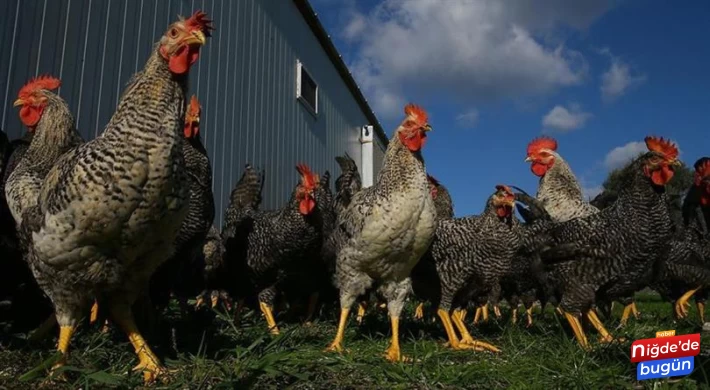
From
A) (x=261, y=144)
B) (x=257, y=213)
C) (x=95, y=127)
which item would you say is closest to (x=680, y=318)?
(x=257, y=213)

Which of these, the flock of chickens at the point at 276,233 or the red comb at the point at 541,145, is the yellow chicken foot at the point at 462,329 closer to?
the flock of chickens at the point at 276,233

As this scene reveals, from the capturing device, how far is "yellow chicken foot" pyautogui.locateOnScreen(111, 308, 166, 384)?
2699mm

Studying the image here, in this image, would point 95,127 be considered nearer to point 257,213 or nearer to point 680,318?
point 257,213

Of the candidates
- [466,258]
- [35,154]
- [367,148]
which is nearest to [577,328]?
[466,258]

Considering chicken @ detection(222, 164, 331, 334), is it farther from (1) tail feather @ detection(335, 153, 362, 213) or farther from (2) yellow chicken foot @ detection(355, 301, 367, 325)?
(2) yellow chicken foot @ detection(355, 301, 367, 325)

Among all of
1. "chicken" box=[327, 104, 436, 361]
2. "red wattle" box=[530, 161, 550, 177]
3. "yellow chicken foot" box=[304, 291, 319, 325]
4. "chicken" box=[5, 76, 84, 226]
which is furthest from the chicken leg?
"chicken" box=[5, 76, 84, 226]

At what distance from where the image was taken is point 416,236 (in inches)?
148

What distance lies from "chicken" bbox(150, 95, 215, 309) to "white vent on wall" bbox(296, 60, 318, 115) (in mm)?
6164

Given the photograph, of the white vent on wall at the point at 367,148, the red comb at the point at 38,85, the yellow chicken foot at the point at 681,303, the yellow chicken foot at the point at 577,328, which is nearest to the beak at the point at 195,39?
the red comb at the point at 38,85

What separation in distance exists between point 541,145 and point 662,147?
9.02ft

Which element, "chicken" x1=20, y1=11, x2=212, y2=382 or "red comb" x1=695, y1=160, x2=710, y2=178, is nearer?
"chicken" x1=20, y1=11, x2=212, y2=382

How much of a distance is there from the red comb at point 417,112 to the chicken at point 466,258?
109cm

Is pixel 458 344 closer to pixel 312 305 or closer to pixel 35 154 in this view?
pixel 312 305

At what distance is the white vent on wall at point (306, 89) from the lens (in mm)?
10891
